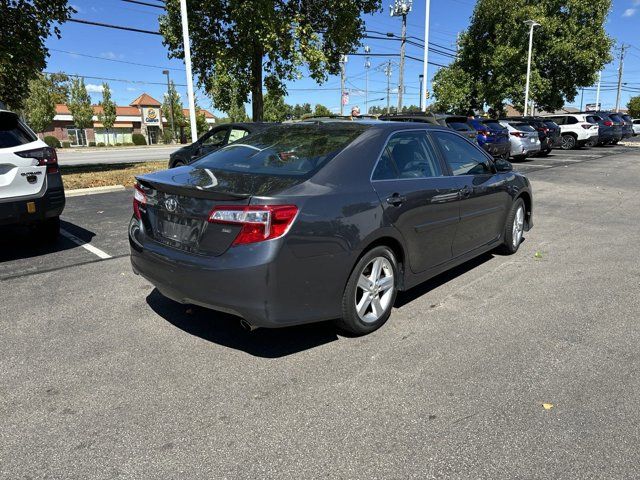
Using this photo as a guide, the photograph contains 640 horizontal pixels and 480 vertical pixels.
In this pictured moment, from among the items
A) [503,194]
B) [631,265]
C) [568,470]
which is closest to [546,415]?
[568,470]

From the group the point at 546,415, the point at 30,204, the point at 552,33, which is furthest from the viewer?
the point at 552,33

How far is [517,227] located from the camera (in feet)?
19.9

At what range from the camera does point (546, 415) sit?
8.95 ft

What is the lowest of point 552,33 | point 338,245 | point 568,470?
point 568,470

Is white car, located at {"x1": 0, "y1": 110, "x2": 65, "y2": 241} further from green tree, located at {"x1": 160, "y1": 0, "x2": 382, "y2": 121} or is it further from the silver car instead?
the silver car

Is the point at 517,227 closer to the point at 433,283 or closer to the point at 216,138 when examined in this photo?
the point at 433,283

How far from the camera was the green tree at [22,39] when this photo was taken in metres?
13.4

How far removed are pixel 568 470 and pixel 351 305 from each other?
164 cm

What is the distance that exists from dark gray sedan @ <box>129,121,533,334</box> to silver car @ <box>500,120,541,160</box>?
1535 cm

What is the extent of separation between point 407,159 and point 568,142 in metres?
26.7

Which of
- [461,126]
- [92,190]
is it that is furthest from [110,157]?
[461,126]

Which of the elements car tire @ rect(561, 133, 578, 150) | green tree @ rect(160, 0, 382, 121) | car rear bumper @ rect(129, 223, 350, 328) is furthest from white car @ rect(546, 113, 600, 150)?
car rear bumper @ rect(129, 223, 350, 328)

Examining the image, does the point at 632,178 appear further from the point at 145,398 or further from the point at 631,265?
the point at 145,398

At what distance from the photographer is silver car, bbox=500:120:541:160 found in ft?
60.8
